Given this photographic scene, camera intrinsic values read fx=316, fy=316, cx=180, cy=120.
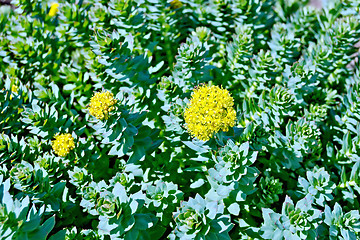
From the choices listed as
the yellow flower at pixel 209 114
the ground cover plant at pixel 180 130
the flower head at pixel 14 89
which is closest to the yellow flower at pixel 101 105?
Answer: the ground cover plant at pixel 180 130

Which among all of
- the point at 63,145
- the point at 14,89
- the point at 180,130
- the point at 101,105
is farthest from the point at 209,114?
the point at 14,89

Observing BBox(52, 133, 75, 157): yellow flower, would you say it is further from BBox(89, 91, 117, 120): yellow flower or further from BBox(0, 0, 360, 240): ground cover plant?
BBox(89, 91, 117, 120): yellow flower

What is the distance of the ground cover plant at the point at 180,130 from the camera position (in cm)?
219

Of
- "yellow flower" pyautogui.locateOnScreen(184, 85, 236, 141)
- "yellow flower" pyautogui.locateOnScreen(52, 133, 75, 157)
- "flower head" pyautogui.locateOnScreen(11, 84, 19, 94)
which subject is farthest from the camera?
"flower head" pyautogui.locateOnScreen(11, 84, 19, 94)

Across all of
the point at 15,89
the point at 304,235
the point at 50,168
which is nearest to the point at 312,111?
the point at 304,235

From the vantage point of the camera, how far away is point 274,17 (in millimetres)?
4133

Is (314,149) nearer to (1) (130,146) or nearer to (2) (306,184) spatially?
(2) (306,184)

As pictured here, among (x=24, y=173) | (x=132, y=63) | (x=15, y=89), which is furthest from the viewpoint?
(x=15, y=89)

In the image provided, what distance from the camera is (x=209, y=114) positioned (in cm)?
210

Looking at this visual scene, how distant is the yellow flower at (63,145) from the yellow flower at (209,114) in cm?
109

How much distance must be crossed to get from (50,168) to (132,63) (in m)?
1.12

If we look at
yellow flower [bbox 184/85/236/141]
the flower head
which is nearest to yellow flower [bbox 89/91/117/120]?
Answer: yellow flower [bbox 184/85/236/141]

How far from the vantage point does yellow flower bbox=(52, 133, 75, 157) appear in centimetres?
262

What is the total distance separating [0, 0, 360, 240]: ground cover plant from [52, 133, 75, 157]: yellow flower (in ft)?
0.04
